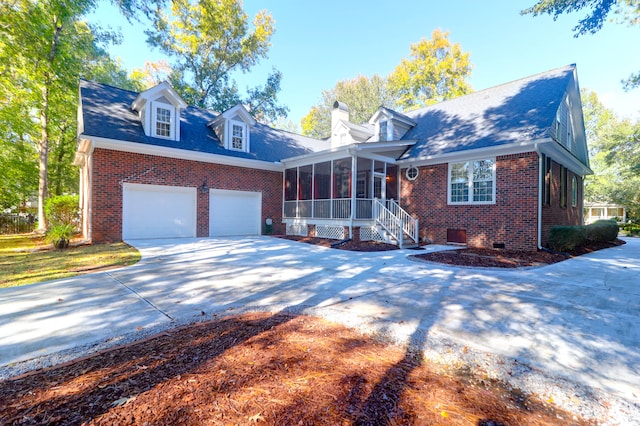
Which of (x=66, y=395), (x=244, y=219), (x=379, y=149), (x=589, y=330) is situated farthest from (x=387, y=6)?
(x=66, y=395)

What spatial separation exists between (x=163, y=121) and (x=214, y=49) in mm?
15396

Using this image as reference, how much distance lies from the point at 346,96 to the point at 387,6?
17518 mm

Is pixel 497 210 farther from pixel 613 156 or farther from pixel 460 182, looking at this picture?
pixel 613 156

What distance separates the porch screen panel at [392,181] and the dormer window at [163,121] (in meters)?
9.68

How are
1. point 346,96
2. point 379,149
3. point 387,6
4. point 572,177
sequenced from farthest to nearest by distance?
point 346,96, point 387,6, point 572,177, point 379,149

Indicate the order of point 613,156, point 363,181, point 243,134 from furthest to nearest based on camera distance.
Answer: point 613,156
point 243,134
point 363,181

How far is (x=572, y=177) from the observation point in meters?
13.7

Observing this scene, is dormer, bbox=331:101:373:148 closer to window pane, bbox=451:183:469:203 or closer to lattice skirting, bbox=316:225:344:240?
lattice skirting, bbox=316:225:344:240

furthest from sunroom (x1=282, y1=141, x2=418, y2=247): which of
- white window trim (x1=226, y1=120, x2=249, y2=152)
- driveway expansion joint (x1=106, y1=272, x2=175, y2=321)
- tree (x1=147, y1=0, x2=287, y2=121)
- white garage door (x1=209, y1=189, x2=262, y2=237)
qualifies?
tree (x1=147, y1=0, x2=287, y2=121)

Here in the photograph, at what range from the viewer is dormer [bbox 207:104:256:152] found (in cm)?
1384

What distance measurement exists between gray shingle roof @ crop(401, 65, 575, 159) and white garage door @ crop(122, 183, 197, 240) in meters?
9.73

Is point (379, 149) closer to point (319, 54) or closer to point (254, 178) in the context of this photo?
point (254, 178)

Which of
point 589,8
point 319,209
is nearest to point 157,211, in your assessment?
point 319,209

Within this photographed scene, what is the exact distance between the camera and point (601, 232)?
40.0 ft
